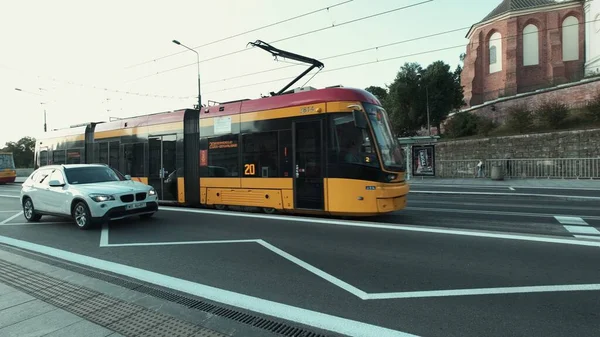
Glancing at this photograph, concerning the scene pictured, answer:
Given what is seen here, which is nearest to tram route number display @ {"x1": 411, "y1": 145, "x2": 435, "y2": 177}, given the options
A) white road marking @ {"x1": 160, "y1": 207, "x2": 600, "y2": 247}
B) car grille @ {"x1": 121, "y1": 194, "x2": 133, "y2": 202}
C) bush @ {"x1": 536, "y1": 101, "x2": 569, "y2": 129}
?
bush @ {"x1": 536, "y1": 101, "x2": 569, "y2": 129}

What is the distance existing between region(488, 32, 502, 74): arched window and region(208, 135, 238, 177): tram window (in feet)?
166

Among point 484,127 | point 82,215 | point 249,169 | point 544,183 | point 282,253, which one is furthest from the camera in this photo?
point 484,127

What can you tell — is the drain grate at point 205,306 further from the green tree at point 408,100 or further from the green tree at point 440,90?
the green tree at point 440,90

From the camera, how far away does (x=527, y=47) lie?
4881 cm

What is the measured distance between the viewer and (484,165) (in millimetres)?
26625

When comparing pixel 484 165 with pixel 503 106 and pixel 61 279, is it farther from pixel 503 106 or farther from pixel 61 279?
pixel 61 279

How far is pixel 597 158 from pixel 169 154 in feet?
77.8

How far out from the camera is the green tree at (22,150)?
71375 mm

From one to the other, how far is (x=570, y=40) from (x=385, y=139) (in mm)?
52172

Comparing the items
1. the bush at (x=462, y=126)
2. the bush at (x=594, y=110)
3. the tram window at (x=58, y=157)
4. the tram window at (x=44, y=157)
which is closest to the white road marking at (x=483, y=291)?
the tram window at (x=58, y=157)

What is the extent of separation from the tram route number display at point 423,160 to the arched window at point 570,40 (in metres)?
35.2

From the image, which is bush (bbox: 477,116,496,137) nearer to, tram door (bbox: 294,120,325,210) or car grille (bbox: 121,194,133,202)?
tram door (bbox: 294,120,325,210)

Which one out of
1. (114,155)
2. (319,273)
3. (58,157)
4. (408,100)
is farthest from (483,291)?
(408,100)

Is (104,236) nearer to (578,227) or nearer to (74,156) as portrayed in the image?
(74,156)
